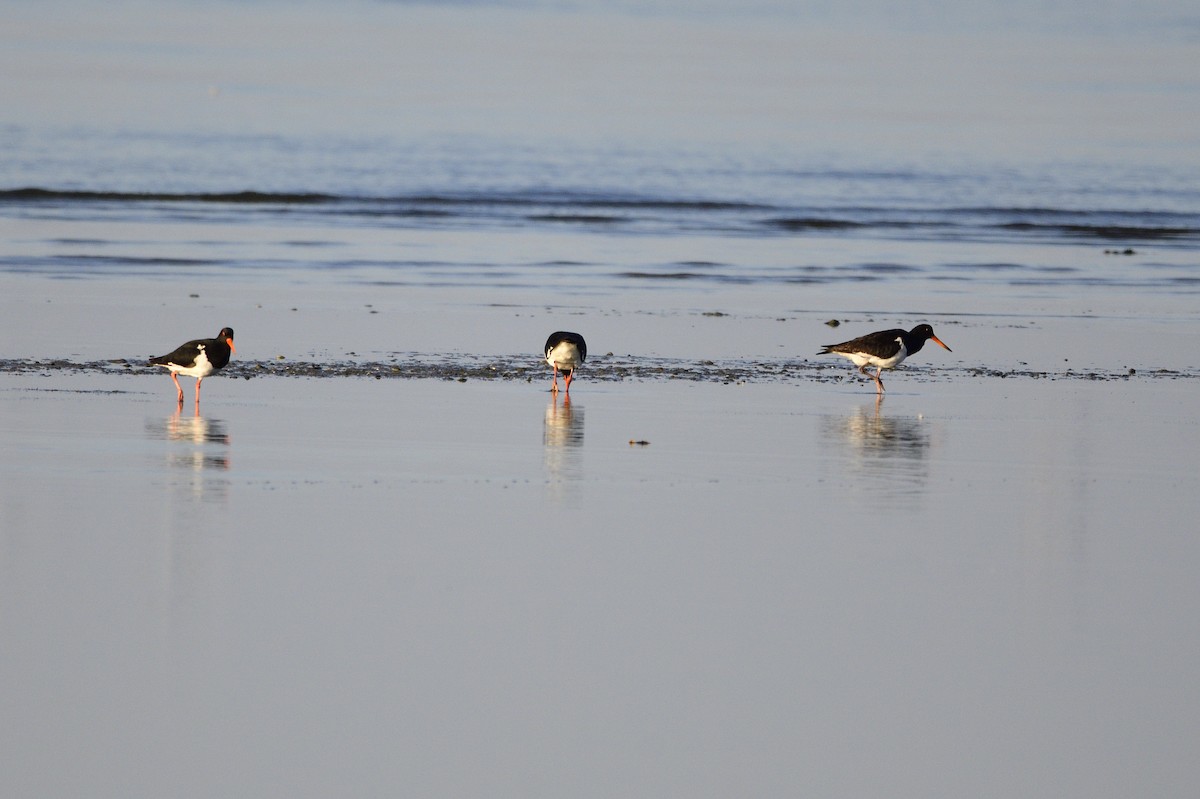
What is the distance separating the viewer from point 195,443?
952 cm

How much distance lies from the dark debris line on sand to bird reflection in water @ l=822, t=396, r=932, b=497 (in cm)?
173

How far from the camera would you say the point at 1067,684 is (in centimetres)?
543

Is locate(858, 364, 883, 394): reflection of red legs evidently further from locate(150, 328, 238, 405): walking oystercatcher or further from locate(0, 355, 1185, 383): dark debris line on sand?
locate(150, 328, 238, 405): walking oystercatcher

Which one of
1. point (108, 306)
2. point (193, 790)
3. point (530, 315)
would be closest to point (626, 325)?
point (530, 315)

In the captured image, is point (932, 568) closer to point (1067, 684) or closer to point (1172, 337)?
point (1067, 684)

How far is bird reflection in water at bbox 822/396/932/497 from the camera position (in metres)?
8.77

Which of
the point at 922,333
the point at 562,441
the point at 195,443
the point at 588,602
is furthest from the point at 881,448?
the point at 922,333

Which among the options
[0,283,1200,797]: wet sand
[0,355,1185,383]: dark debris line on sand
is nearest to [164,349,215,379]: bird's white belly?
[0,283,1200,797]: wet sand

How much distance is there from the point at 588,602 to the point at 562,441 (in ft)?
12.4

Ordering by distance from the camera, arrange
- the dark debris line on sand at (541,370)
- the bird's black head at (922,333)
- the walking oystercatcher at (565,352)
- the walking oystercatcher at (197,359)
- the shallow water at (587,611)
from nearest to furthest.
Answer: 1. the shallow water at (587,611)
2. the walking oystercatcher at (197,359)
3. the walking oystercatcher at (565,352)
4. the dark debris line on sand at (541,370)
5. the bird's black head at (922,333)

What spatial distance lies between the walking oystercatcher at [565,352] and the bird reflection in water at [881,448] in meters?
2.12

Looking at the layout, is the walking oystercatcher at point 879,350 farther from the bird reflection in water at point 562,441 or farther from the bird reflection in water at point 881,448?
the bird reflection in water at point 562,441

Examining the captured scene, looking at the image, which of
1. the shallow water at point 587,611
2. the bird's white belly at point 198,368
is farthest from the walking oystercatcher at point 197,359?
the shallow water at point 587,611

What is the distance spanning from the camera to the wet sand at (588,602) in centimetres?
482
